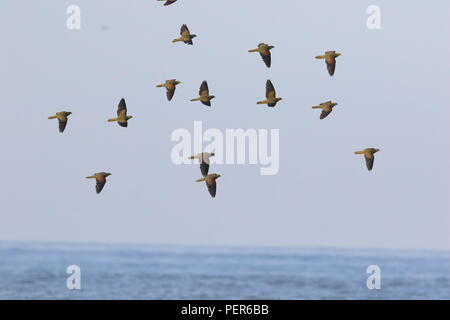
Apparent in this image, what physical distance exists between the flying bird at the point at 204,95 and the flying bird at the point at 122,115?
6.69 ft

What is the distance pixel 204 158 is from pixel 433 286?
142 ft

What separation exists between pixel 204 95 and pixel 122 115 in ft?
8.12

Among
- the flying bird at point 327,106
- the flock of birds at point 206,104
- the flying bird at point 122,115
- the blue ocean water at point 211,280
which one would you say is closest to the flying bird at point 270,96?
the flock of birds at point 206,104

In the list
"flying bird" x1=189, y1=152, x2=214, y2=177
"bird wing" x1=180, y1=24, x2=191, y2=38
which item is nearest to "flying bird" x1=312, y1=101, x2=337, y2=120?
"flying bird" x1=189, y1=152, x2=214, y2=177

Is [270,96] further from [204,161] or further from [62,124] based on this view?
[62,124]

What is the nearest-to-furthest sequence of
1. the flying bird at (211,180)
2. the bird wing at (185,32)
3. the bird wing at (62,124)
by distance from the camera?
the flying bird at (211,180) → the bird wing at (62,124) → the bird wing at (185,32)

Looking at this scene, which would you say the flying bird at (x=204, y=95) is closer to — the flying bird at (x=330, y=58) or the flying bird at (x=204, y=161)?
the flying bird at (x=204, y=161)

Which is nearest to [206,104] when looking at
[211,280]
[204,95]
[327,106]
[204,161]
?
[204,95]

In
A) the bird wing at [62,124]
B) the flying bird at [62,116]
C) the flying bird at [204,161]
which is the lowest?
the flying bird at [204,161]

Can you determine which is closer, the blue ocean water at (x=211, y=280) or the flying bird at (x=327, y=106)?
the flying bird at (x=327, y=106)

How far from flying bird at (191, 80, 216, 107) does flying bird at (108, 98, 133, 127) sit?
6.69 ft

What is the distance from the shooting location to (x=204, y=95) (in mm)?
36375

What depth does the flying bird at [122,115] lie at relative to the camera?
3544 centimetres

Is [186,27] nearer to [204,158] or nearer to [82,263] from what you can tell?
[204,158]
